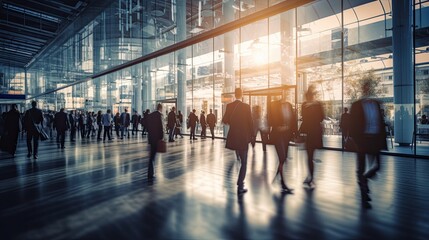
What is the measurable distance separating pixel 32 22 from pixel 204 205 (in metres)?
35.0

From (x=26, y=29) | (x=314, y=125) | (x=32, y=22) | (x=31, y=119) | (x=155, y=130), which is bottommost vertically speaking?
(x=155, y=130)

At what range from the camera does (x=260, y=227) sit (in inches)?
127

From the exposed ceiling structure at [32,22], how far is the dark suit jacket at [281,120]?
25262 mm

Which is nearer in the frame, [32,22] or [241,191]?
[241,191]

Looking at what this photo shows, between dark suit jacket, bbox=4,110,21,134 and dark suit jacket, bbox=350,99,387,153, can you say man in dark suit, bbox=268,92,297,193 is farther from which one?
dark suit jacket, bbox=4,110,21,134

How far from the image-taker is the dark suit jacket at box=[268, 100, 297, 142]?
5133 mm

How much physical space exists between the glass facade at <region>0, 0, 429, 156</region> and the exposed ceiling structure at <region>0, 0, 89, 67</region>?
207cm

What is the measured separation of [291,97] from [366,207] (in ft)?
28.9

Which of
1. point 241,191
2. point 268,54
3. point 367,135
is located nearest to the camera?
point 367,135

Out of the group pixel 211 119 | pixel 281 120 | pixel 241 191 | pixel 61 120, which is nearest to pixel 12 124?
pixel 61 120

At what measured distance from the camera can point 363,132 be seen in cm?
427

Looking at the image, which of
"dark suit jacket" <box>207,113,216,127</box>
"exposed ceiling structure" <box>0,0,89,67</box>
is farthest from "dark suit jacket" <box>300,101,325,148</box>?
"exposed ceiling structure" <box>0,0,89,67</box>

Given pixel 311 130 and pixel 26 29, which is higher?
pixel 26 29

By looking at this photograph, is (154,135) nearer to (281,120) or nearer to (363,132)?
(281,120)
